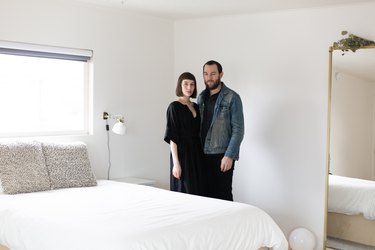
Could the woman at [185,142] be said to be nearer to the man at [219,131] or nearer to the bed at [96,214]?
the man at [219,131]

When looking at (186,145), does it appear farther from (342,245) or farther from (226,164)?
(342,245)

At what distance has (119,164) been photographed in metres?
4.67

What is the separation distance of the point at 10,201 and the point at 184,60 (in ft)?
8.08

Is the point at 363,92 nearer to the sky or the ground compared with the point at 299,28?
nearer to the ground

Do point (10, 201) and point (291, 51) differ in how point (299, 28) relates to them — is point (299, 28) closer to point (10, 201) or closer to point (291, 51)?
point (291, 51)

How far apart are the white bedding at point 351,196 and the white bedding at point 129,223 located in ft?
3.75

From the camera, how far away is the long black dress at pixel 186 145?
13.1ft

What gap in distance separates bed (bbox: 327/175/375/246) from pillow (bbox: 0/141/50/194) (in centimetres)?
232

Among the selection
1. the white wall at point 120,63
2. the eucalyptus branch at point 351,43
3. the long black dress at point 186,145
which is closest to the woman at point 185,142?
the long black dress at point 186,145

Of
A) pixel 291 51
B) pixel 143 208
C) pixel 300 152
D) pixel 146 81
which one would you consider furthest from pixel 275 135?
pixel 143 208

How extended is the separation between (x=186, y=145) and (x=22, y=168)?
50.8 inches

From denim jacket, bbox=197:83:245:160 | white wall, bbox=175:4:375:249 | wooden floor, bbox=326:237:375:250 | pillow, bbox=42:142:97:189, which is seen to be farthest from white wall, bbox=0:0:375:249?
denim jacket, bbox=197:83:245:160

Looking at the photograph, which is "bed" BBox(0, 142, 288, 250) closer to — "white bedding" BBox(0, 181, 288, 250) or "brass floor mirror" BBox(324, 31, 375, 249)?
"white bedding" BBox(0, 181, 288, 250)

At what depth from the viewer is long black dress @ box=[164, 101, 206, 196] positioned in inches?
157
